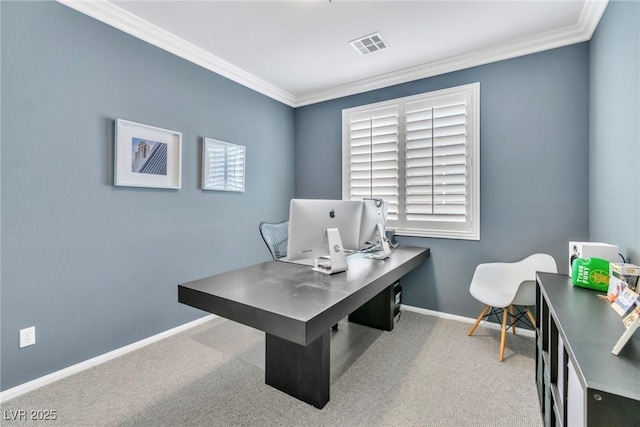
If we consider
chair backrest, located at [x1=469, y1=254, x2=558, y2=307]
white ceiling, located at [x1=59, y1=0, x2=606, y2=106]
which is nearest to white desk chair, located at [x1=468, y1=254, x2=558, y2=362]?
chair backrest, located at [x1=469, y1=254, x2=558, y2=307]

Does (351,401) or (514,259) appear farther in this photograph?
(514,259)

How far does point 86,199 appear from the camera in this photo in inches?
83.8

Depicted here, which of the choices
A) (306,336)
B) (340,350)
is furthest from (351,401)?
(306,336)

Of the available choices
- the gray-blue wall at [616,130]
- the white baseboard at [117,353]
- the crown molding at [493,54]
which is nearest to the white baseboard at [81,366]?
the white baseboard at [117,353]

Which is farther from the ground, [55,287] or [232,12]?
[232,12]

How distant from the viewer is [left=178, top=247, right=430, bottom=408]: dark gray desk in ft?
4.37

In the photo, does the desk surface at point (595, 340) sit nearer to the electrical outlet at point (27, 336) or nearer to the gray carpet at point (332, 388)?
the gray carpet at point (332, 388)

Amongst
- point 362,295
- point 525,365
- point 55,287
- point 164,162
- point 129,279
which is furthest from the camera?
point 164,162

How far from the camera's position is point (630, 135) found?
5.33 ft

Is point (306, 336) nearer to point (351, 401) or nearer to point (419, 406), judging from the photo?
point (351, 401)

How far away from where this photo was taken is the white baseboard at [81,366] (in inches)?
72.0

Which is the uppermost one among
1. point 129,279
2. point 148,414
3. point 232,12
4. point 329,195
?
point 232,12

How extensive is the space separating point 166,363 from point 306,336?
1632mm

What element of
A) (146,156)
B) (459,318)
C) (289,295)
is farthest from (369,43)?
(459,318)
